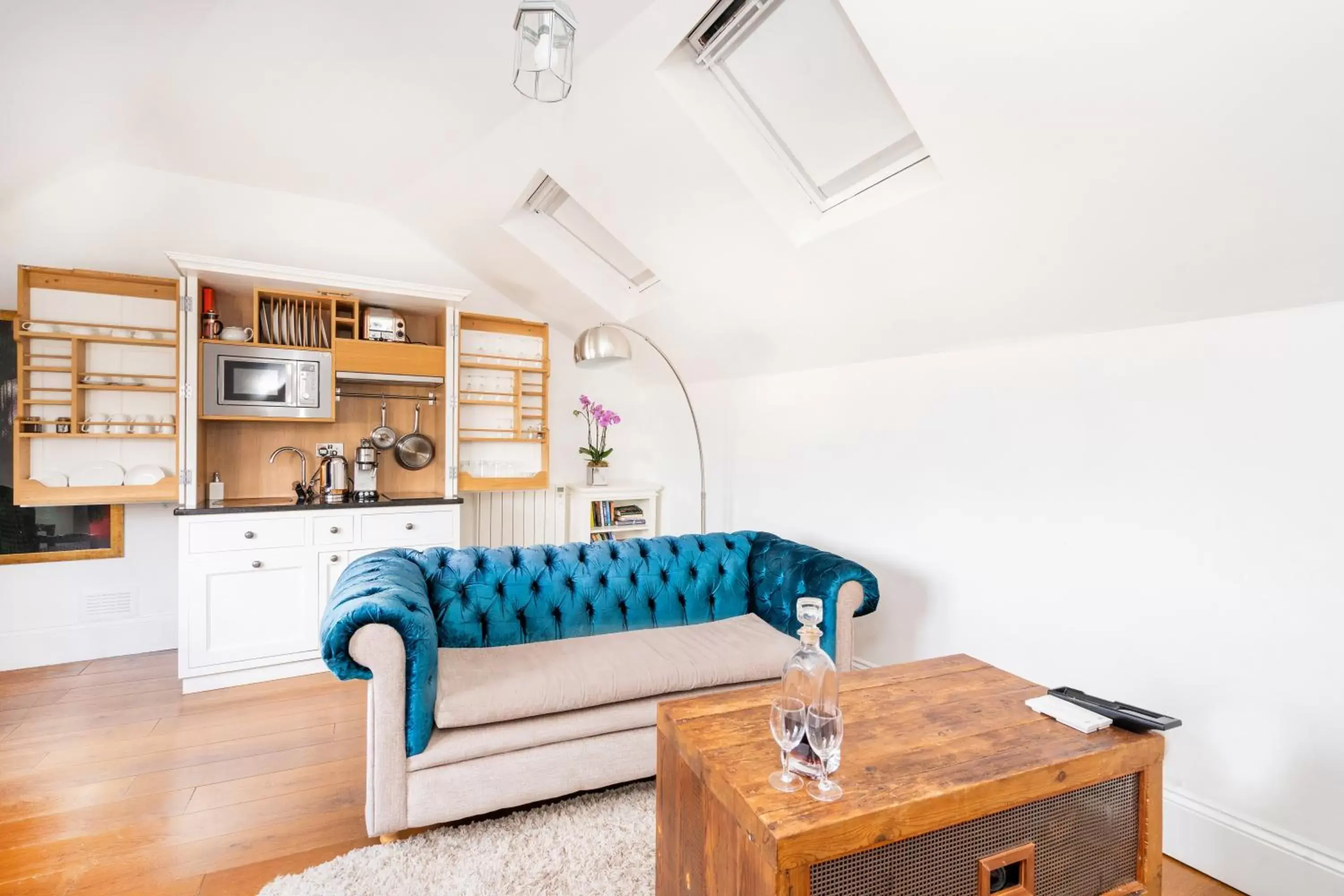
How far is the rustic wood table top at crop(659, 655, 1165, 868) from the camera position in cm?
112

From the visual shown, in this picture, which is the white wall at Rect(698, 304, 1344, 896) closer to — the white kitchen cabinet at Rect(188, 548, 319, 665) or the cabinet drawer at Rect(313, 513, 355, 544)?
the cabinet drawer at Rect(313, 513, 355, 544)

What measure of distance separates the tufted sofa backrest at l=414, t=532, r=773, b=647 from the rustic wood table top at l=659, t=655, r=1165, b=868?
1.05 m

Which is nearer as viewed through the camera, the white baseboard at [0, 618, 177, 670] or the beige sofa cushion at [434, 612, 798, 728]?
the beige sofa cushion at [434, 612, 798, 728]

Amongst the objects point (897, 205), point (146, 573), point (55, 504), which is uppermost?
point (897, 205)

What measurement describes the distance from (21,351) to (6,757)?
188cm

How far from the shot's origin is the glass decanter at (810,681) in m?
1.21

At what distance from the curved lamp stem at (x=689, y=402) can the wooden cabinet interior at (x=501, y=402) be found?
63 cm

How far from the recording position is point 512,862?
1.80 metres

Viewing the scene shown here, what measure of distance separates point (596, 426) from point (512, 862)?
122 inches

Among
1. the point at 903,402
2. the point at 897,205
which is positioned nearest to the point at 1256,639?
the point at 903,402

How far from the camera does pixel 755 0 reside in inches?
74.6

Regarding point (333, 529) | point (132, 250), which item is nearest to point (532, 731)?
point (333, 529)

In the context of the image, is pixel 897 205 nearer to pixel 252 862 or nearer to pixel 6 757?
pixel 252 862

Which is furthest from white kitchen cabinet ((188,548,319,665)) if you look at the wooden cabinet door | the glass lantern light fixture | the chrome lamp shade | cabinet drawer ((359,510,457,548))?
the glass lantern light fixture
